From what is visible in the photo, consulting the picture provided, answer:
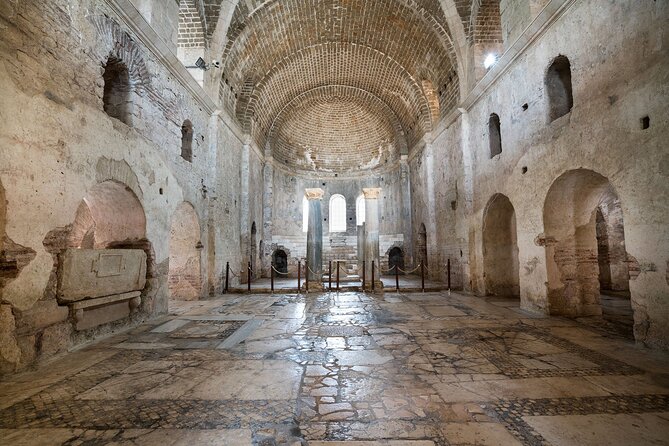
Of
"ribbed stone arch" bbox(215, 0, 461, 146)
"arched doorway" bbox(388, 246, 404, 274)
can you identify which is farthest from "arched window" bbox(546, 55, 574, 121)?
"arched doorway" bbox(388, 246, 404, 274)

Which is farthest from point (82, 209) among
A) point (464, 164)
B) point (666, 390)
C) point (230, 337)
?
point (666, 390)

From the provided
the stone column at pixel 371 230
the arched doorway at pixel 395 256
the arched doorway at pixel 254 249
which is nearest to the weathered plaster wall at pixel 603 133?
the stone column at pixel 371 230

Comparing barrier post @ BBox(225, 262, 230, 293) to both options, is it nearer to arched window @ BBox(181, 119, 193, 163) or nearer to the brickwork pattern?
arched window @ BBox(181, 119, 193, 163)

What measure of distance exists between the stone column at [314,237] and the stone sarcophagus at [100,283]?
22.5 ft

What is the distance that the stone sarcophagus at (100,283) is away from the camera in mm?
4762

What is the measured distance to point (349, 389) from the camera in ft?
11.3

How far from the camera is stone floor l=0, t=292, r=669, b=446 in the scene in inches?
104

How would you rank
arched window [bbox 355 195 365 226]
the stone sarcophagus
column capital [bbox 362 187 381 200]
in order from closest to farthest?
the stone sarcophagus → column capital [bbox 362 187 381 200] → arched window [bbox 355 195 365 226]

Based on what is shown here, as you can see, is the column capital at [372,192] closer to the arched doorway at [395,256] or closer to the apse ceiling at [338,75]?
the apse ceiling at [338,75]

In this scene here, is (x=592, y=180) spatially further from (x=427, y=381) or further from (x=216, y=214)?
(x=216, y=214)

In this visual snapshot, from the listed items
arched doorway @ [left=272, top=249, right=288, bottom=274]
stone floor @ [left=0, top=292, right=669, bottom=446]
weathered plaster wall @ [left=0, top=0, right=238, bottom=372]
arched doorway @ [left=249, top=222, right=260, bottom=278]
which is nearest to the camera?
stone floor @ [left=0, top=292, right=669, bottom=446]

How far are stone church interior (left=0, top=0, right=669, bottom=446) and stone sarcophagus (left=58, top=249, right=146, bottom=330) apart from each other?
40 mm

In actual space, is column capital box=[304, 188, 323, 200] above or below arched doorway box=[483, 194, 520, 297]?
above

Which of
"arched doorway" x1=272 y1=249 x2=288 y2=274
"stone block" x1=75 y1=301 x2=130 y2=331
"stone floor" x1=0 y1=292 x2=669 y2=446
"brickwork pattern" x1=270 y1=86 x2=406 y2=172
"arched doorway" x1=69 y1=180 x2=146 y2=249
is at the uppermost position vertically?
"brickwork pattern" x1=270 y1=86 x2=406 y2=172
